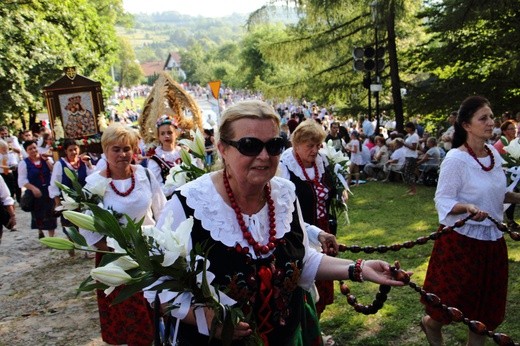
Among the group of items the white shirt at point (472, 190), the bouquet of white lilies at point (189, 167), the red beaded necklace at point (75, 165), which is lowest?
the red beaded necklace at point (75, 165)

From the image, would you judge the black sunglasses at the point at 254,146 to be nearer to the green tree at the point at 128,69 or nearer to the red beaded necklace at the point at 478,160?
the red beaded necklace at the point at 478,160

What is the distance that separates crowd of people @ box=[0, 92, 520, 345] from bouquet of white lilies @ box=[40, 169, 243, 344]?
103 mm

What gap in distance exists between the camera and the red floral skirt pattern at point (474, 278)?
4305 millimetres

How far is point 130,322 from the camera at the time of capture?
4844mm

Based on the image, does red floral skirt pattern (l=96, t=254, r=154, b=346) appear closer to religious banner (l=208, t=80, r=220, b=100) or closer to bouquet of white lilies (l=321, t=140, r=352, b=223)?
bouquet of white lilies (l=321, t=140, r=352, b=223)

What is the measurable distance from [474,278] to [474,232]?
13.9 inches

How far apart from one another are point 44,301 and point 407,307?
4659 millimetres

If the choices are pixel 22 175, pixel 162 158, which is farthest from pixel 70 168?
pixel 162 158

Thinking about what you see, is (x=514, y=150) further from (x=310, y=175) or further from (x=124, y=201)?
(x=124, y=201)

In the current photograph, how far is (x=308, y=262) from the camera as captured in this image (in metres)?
3.09

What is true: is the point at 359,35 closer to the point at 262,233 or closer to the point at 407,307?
the point at 407,307

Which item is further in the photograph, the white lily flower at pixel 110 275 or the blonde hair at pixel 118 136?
the blonde hair at pixel 118 136

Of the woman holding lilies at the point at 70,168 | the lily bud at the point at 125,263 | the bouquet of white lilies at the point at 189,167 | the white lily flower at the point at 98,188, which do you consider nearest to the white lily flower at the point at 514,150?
the bouquet of white lilies at the point at 189,167

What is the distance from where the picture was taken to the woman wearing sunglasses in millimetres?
2748
